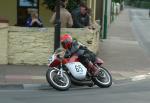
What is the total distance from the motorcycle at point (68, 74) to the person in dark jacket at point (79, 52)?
0.32ft

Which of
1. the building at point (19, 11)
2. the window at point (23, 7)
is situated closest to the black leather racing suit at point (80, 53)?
the building at point (19, 11)

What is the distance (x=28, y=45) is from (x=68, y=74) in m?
3.65

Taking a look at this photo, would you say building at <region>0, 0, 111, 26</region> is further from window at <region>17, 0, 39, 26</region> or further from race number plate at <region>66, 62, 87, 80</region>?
race number plate at <region>66, 62, 87, 80</region>

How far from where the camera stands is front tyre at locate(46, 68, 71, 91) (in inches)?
485

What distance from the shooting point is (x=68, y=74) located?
12.7 m

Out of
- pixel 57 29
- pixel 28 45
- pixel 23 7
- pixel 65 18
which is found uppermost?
pixel 23 7

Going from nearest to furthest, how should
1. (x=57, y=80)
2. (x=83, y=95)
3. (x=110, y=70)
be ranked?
(x=83, y=95) → (x=57, y=80) → (x=110, y=70)

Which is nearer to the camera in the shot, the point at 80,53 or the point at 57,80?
the point at 57,80

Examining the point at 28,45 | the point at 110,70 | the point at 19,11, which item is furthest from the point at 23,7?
the point at 110,70

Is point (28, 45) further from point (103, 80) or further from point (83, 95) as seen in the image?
point (83, 95)

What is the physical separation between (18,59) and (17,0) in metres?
6.09

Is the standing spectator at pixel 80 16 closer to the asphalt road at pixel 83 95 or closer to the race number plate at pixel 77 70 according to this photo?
the asphalt road at pixel 83 95

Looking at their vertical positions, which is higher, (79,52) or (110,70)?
(79,52)

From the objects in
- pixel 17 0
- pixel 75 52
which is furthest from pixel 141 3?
pixel 75 52
